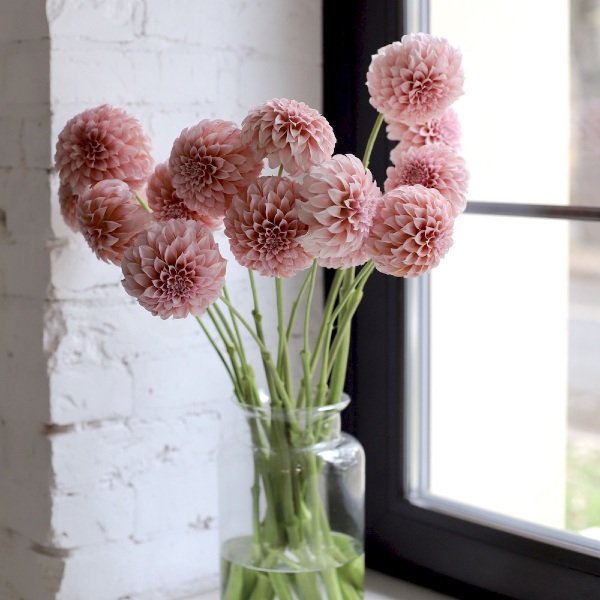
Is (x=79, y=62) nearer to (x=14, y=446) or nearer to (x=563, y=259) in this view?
(x=14, y=446)

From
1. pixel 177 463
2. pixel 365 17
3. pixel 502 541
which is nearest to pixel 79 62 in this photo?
pixel 365 17

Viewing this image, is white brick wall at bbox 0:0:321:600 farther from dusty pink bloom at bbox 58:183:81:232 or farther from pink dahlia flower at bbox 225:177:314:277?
pink dahlia flower at bbox 225:177:314:277

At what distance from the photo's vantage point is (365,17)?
1.19m

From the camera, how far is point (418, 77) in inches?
32.8

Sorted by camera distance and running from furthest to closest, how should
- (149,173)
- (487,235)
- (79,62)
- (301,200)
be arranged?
(487,235), (79,62), (149,173), (301,200)

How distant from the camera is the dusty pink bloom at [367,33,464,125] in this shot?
→ 83cm

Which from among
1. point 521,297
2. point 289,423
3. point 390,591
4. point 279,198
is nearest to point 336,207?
point 279,198

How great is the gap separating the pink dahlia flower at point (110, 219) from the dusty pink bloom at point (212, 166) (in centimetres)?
6

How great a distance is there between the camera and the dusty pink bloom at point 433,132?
36.2 inches

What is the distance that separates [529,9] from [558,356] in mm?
385

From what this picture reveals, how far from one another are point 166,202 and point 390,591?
0.58m

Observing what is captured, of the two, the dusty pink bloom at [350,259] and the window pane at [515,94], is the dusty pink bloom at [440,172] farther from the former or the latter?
the window pane at [515,94]

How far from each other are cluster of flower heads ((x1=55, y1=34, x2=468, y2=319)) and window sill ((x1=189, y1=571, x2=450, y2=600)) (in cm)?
52

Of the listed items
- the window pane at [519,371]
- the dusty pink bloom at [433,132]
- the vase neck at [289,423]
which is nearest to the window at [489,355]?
the window pane at [519,371]
